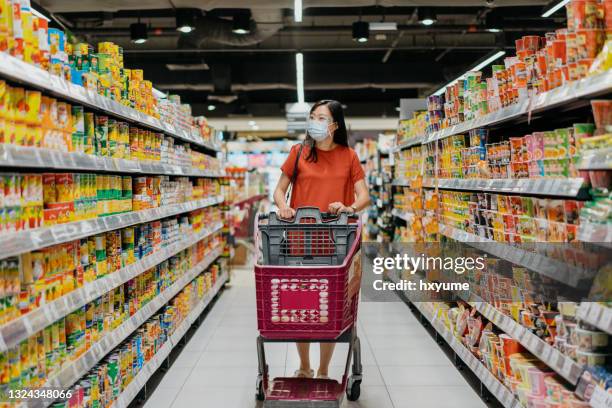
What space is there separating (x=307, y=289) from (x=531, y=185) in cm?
122

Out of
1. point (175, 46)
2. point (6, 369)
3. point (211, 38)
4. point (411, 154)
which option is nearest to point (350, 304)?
point (6, 369)

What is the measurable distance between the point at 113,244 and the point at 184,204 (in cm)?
193

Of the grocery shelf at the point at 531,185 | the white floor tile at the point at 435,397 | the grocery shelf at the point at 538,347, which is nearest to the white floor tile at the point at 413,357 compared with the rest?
the white floor tile at the point at 435,397

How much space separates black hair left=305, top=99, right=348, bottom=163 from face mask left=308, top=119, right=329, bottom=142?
8cm

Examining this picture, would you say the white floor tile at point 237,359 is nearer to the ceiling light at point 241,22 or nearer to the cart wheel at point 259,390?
the cart wheel at point 259,390

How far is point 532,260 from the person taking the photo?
3.08m

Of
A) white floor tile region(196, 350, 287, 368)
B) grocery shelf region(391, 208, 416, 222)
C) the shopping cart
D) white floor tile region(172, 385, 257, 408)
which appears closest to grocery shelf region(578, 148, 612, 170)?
the shopping cart

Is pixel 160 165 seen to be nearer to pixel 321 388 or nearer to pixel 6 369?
pixel 321 388

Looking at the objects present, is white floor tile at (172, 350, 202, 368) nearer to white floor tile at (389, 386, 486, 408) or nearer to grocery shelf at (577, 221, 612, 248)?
white floor tile at (389, 386, 486, 408)

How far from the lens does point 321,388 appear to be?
3281 millimetres

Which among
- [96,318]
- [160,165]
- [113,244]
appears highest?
[160,165]

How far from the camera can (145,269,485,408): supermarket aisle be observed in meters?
3.81

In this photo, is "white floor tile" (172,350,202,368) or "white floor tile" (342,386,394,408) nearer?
"white floor tile" (342,386,394,408)

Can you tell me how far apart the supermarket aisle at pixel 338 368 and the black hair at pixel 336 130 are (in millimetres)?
1586
